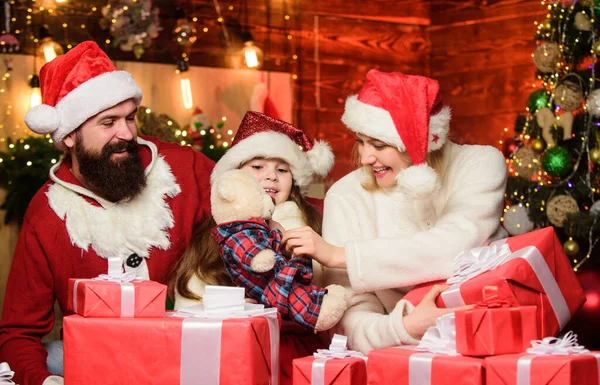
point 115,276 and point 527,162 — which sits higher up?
point 527,162

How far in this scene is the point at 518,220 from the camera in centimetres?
401

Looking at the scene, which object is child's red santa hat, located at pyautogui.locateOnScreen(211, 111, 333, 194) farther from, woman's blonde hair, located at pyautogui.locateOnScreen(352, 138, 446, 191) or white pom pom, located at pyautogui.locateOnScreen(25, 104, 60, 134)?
white pom pom, located at pyautogui.locateOnScreen(25, 104, 60, 134)

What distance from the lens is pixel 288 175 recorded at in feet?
8.44

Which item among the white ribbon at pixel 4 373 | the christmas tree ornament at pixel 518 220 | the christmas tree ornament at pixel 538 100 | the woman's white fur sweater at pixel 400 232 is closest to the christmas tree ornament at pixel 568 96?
the christmas tree ornament at pixel 538 100

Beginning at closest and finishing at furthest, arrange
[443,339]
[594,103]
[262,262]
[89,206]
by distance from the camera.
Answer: [443,339] < [262,262] < [89,206] < [594,103]

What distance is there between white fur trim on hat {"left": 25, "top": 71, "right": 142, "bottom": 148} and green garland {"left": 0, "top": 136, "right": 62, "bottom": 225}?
1687 mm

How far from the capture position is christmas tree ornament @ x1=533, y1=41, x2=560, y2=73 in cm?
397

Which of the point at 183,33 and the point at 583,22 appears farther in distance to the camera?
the point at 183,33

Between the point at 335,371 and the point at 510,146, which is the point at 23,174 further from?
the point at 335,371

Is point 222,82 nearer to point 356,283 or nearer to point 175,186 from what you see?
point 175,186

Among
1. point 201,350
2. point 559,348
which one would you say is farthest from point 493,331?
Result: point 201,350

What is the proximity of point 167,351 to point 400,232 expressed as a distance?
0.85 m

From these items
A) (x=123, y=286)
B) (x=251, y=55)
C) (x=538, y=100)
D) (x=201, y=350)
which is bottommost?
(x=201, y=350)

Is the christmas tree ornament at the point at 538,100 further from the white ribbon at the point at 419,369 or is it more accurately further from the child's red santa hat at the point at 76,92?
the white ribbon at the point at 419,369
